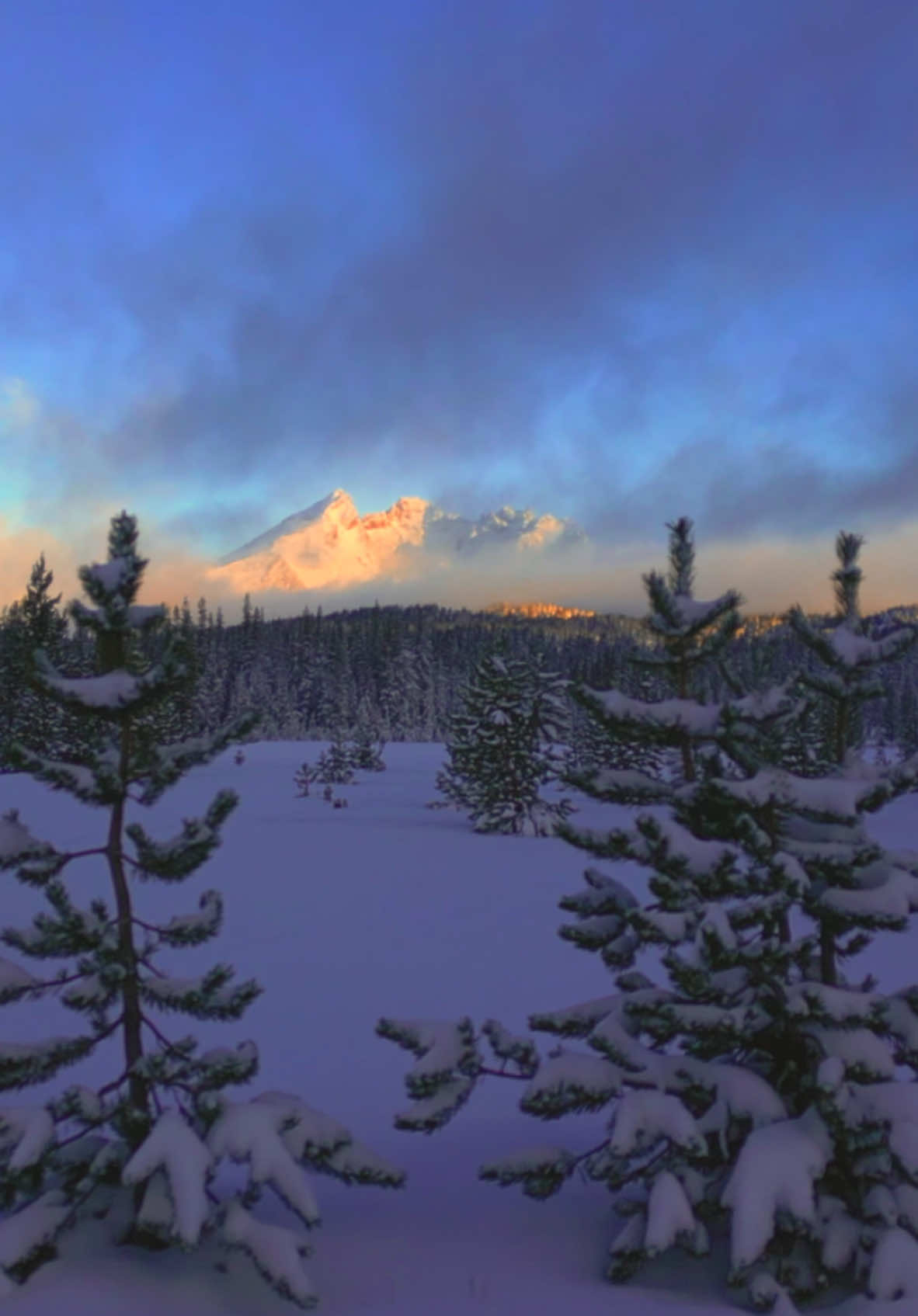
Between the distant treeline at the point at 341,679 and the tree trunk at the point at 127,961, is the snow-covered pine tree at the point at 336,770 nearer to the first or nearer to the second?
the distant treeline at the point at 341,679

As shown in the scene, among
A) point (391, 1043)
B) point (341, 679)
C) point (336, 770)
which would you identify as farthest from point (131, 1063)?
point (341, 679)

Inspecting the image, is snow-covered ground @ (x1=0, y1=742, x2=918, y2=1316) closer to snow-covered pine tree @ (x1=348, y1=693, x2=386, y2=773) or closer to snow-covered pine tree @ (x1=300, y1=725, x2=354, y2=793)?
snow-covered pine tree @ (x1=300, y1=725, x2=354, y2=793)

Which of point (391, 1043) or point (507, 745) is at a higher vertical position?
point (507, 745)

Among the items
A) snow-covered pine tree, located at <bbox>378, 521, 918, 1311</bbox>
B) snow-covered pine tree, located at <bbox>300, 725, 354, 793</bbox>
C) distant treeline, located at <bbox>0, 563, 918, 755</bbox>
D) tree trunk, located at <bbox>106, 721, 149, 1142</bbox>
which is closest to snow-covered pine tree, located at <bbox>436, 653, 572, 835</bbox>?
snow-covered pine tree, located at <bbox>300, 725, 354, 793</bbox>

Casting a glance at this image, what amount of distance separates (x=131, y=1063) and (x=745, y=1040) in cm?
343

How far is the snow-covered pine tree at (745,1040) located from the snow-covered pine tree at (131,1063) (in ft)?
2.67

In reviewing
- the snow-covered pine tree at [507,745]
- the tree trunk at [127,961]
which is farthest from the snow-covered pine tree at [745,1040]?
the snow-covered pine tree at [507,745]

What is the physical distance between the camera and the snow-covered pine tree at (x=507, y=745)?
26.0m

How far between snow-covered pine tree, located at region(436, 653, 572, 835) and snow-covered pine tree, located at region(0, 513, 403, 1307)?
68.2 ft

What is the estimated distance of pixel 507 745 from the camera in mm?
26828

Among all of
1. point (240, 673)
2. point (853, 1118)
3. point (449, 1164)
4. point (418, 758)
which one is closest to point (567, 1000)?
point (449, 1164)

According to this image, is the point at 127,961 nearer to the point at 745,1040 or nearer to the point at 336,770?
the point at 745,1040

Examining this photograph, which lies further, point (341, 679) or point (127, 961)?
point (341, 679)

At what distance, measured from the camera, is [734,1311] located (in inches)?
164
